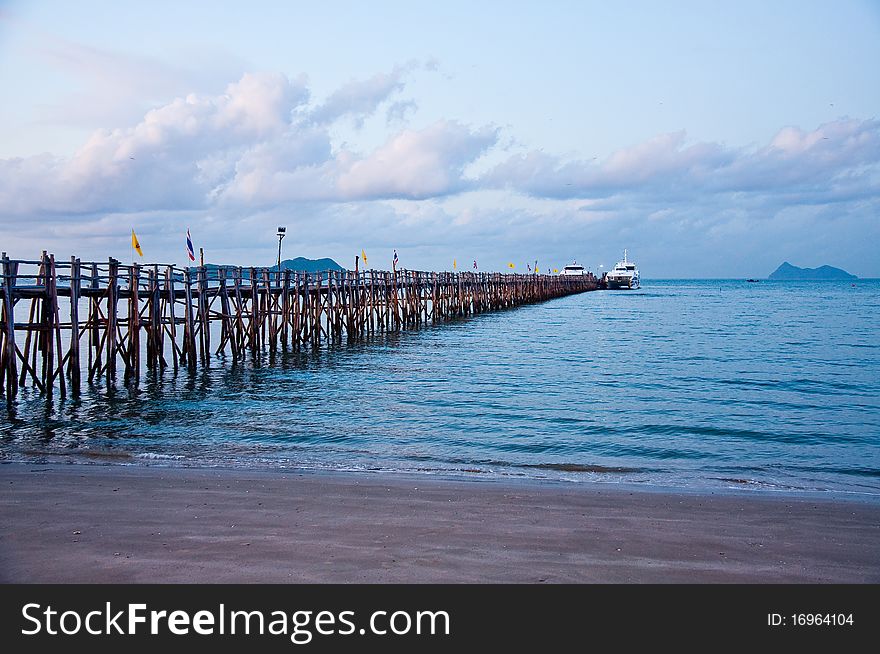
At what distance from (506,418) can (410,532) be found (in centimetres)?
744

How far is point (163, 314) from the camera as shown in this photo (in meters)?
19.1

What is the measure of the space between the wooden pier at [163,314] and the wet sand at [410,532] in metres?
8.34

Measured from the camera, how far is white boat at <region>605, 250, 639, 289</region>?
115000 millimetres

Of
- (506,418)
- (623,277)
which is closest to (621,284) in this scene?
(623,277)

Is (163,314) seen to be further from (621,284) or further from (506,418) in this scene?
(621,284)

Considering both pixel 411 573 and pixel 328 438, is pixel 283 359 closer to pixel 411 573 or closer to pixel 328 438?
pixel 328 438

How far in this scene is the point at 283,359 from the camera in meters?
23.4

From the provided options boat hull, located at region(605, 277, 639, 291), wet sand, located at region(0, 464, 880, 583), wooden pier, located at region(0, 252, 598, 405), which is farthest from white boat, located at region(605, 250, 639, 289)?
wet sand, located at region(0, 464, 880, 583)

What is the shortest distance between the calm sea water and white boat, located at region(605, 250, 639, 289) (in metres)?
91.2

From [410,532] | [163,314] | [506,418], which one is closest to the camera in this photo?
[410,532]

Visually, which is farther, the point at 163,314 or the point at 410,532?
the point at 163,314

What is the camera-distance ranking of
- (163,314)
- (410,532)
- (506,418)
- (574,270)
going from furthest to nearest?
(574,270)
(163,314)
(506,418)
(410,532)

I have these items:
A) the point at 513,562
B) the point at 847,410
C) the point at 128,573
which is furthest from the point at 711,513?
the point at 847,410

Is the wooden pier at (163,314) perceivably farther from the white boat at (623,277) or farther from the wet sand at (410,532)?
the white boat at (623,277)
